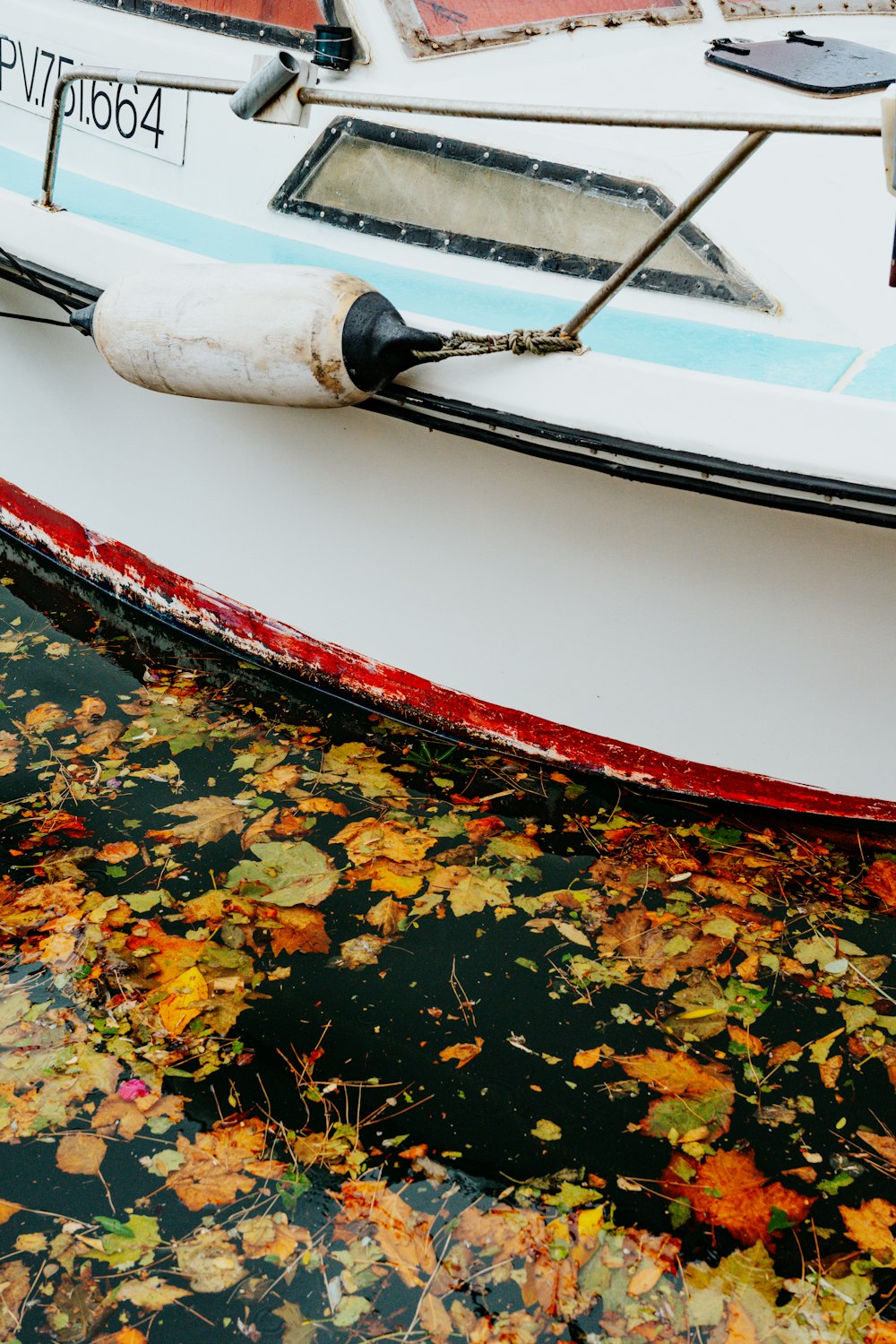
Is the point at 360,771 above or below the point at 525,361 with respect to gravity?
below

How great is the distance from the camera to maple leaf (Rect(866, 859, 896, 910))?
2986mm

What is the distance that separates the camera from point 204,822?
10.4 ft

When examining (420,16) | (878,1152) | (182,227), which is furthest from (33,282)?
(878,1152)

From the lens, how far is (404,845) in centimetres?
312

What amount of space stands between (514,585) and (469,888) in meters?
0.79

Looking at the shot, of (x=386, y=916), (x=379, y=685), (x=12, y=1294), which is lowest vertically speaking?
(x=12, y=1294)

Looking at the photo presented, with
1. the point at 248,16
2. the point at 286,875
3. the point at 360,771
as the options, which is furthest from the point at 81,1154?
the point at 248,16

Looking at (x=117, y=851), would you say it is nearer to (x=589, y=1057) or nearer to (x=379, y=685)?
(x=379, y=685)

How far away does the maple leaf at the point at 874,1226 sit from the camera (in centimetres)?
216

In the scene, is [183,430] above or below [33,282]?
below

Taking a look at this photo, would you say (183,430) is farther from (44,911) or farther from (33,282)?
(44,911)

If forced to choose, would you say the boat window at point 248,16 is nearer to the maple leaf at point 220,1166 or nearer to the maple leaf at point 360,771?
the maple leaf at point 360,771

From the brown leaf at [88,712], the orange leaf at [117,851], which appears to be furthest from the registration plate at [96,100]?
the orange leaf at [117,851]

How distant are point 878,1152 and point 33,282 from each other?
10.3 feet
